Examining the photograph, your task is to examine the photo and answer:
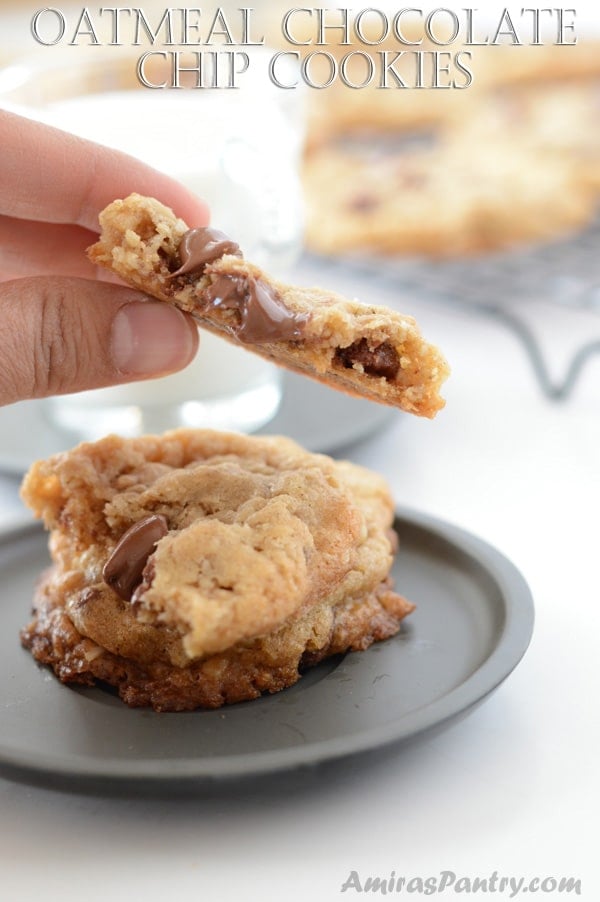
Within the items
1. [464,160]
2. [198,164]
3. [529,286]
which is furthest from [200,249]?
[464,160]

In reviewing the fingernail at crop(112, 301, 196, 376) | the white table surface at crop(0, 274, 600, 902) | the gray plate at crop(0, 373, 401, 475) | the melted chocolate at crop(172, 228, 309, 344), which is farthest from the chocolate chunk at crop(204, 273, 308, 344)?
the gray plate at crop(0, 373, 401, 475)

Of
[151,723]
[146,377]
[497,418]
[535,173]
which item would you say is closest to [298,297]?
[146,377]

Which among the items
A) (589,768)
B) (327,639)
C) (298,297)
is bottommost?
(589,768)

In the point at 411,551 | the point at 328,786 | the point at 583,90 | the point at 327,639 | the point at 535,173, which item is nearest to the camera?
the point at 328,786

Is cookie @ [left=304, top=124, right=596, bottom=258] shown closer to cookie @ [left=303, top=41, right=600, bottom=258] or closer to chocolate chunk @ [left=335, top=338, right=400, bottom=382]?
cookie @ [left=303, top=41, right=600, bottom=258]

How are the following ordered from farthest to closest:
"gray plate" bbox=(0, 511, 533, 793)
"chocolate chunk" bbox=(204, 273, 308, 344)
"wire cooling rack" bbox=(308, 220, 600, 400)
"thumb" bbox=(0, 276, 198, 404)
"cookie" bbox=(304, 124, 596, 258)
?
"cookie" bbox=(304, 124, 596, 258)
"wire cooling rack" bbox=(308, 220, 600, 400)
"thumb" bbox=(0, 276, 198, 404)
"chocolate chunk" bbox=(204, 273, 308, 344)
"gray plate" bbox=(0, 511, 533, 793)

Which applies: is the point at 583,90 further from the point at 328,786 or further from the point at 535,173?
the point at 328,786
